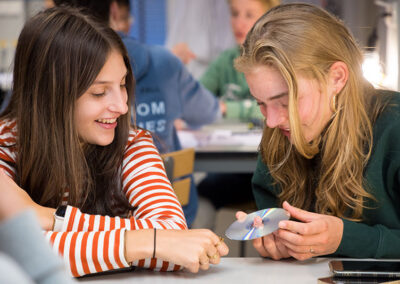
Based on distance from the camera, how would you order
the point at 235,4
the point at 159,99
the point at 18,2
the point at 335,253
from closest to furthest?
the point at 335,253 < the point at 159,99 < the point at 235,4 < the point at 18,2

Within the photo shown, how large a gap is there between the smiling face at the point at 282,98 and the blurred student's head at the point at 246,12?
2.60m

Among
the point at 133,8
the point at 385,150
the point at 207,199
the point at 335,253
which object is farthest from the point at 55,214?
the point at 133,8

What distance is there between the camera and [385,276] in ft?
3.18

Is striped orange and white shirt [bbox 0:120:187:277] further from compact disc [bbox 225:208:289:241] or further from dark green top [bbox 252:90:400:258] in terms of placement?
dark green top [bbox 252:90:400:258]

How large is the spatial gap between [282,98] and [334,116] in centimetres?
14

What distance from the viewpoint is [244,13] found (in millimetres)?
3857

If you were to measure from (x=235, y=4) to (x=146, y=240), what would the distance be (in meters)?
3.07

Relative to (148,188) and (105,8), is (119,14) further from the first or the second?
(148,188)

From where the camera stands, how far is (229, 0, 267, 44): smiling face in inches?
150

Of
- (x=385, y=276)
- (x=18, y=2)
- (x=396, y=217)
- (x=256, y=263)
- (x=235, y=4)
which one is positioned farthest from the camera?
(x=18, y=2)

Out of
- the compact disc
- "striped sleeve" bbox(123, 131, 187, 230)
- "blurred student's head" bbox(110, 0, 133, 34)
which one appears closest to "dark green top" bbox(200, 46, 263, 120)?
"blurred student's head" bbox(110, 0, 133, 34)

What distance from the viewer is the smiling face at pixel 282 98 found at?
4.08 feet

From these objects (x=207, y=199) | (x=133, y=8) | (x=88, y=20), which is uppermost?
(x=88, y=20)

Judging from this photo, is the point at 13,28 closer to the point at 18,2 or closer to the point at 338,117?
the point at 18,2
